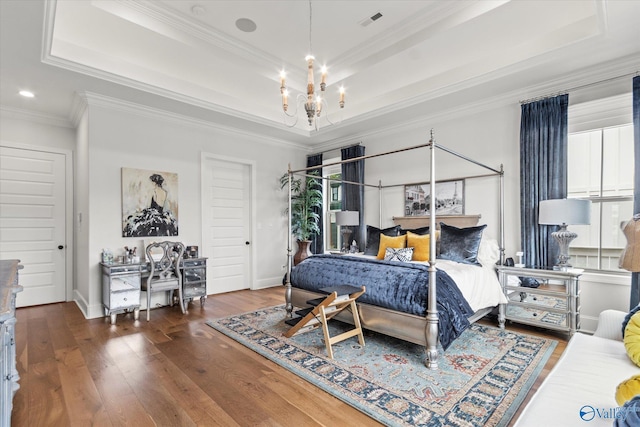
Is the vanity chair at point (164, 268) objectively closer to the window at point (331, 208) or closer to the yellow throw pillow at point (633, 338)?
the window at point (331, 208)

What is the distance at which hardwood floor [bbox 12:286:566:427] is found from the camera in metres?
2.05

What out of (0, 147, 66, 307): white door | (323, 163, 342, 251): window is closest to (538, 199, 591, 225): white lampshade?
(323, 163, 342, 251): window

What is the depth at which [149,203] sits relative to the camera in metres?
4.64

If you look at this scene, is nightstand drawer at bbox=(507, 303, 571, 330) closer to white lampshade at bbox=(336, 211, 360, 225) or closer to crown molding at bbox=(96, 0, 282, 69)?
white lampshade at bbox=(336, 211, 360, 225)

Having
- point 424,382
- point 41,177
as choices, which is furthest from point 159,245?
point 424,382

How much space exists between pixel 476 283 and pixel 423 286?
3.12 ft

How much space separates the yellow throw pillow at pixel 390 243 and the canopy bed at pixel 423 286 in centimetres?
10

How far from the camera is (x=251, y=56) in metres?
3.94

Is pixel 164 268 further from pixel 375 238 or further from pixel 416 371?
pixel 416 371

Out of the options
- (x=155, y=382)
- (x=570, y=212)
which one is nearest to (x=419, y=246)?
(x=570, y=212)

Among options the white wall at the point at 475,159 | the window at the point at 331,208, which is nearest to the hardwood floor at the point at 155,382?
the white wall at the point at 475,159

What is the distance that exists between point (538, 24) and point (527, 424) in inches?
146

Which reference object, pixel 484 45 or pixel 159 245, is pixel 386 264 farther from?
pixel 159 245

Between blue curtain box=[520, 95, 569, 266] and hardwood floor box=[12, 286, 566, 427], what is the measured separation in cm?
98
